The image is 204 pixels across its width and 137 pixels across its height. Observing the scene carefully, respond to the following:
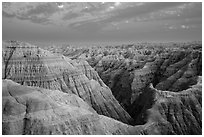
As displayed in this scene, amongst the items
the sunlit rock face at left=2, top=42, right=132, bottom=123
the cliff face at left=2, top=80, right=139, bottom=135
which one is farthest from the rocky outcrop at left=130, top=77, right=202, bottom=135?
the cliff face at left=2, top=80, right=139, bottom=135

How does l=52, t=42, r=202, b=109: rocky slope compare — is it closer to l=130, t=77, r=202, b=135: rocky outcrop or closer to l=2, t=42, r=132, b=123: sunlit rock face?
l=2, t=42, r=132, b=123: sunlit rock face

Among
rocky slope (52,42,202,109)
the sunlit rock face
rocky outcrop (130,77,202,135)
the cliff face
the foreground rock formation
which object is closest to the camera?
the cliff face

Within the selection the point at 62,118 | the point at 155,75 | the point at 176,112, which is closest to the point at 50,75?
the point at 62,118

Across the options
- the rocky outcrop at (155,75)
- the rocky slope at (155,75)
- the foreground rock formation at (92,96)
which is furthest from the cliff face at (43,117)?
the rocky outcrop at (155,75)

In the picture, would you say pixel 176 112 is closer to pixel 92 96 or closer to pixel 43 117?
pixel 92 96

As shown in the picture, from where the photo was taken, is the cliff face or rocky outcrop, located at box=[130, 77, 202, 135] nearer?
the cliff face

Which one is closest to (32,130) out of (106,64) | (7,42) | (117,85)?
(7,42)

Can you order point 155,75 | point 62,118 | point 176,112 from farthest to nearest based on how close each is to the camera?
point 155,75
point 176,112
point 62,118

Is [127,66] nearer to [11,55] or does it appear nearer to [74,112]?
[11,55]
